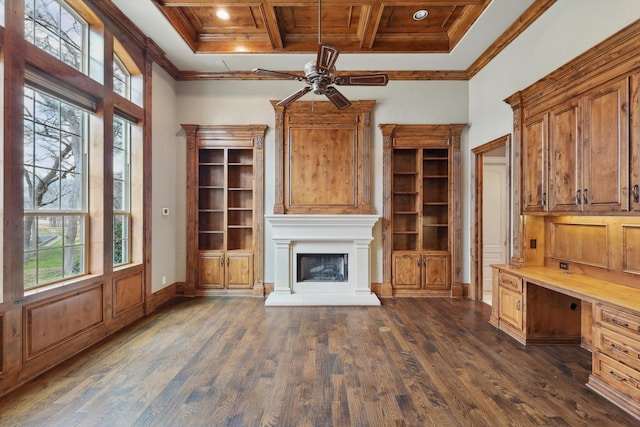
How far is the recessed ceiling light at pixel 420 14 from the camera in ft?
12.4

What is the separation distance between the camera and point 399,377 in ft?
8.21

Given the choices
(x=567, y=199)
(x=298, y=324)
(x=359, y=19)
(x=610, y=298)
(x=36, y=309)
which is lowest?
(x=298, y=324)

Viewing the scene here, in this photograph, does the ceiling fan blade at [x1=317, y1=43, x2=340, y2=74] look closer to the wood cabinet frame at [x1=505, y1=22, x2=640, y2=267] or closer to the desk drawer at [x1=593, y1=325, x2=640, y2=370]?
the wood cabinet frame at [x1=505, y1=22, x2=640, y2=267]

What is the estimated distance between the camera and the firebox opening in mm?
4898

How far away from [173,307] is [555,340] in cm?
476

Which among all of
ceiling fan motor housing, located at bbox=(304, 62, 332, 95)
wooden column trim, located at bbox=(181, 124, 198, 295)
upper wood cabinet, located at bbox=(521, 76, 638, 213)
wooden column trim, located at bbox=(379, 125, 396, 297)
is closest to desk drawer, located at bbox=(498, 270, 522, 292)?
upper wood cabinet, located at bbox=(521, 76, 638, 213)

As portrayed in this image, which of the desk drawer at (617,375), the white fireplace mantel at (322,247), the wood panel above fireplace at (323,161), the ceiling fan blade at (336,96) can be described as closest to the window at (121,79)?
the wood panel above fireplace at (323,161)

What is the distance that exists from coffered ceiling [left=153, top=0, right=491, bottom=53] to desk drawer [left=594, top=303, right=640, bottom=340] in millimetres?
3317

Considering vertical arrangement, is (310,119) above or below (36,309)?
above

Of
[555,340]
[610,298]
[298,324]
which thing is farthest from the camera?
[298,324]

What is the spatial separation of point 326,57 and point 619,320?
3027mm

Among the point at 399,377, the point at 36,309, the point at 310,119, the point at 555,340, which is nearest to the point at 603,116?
the point at 555,340

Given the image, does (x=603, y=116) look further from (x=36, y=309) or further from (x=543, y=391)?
(x=36, y=309)

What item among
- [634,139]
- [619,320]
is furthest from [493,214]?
[619,320]
